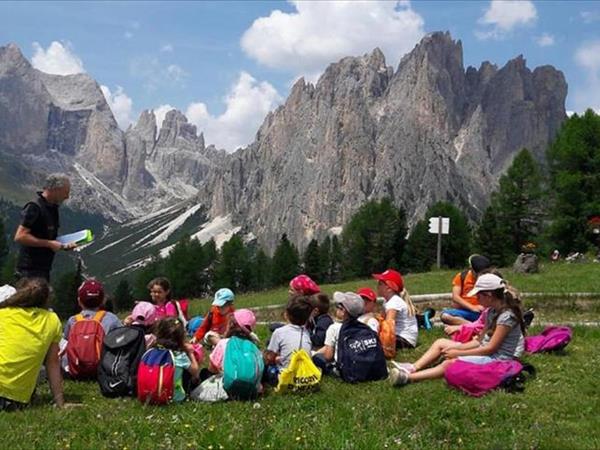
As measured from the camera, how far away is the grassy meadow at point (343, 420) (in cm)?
682

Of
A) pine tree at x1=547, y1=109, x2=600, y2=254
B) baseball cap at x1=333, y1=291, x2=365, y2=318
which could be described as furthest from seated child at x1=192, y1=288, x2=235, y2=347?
pine tree at x1=547, y1=109, x2=600, y2=254

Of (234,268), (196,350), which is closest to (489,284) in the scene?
(196,350)

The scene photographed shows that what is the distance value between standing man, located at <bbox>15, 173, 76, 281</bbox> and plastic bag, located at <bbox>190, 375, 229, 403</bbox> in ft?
11.0

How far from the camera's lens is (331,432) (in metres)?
7.07

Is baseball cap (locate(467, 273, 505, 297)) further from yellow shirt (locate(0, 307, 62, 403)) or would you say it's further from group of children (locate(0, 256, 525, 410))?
yellow shirt (locate(0, 307, 62, 403))

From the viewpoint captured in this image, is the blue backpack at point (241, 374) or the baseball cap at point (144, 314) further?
the baseball cap at point (144, 314)

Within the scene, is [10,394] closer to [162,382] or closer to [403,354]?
[162,382]

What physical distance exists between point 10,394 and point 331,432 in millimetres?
4740

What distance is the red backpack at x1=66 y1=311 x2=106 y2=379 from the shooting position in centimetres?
1097

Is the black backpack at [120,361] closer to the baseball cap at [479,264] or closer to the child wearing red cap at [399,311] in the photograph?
the child wearing red cap at [399,311]

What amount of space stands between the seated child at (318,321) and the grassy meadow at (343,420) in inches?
112

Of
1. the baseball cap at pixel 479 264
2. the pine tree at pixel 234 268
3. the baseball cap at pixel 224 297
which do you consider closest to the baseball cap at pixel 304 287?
the baseball cap at pixel 224 297

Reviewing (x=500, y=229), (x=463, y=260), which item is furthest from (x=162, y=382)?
(x=463, y=260)

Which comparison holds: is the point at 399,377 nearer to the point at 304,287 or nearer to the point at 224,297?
the point at 304,287
